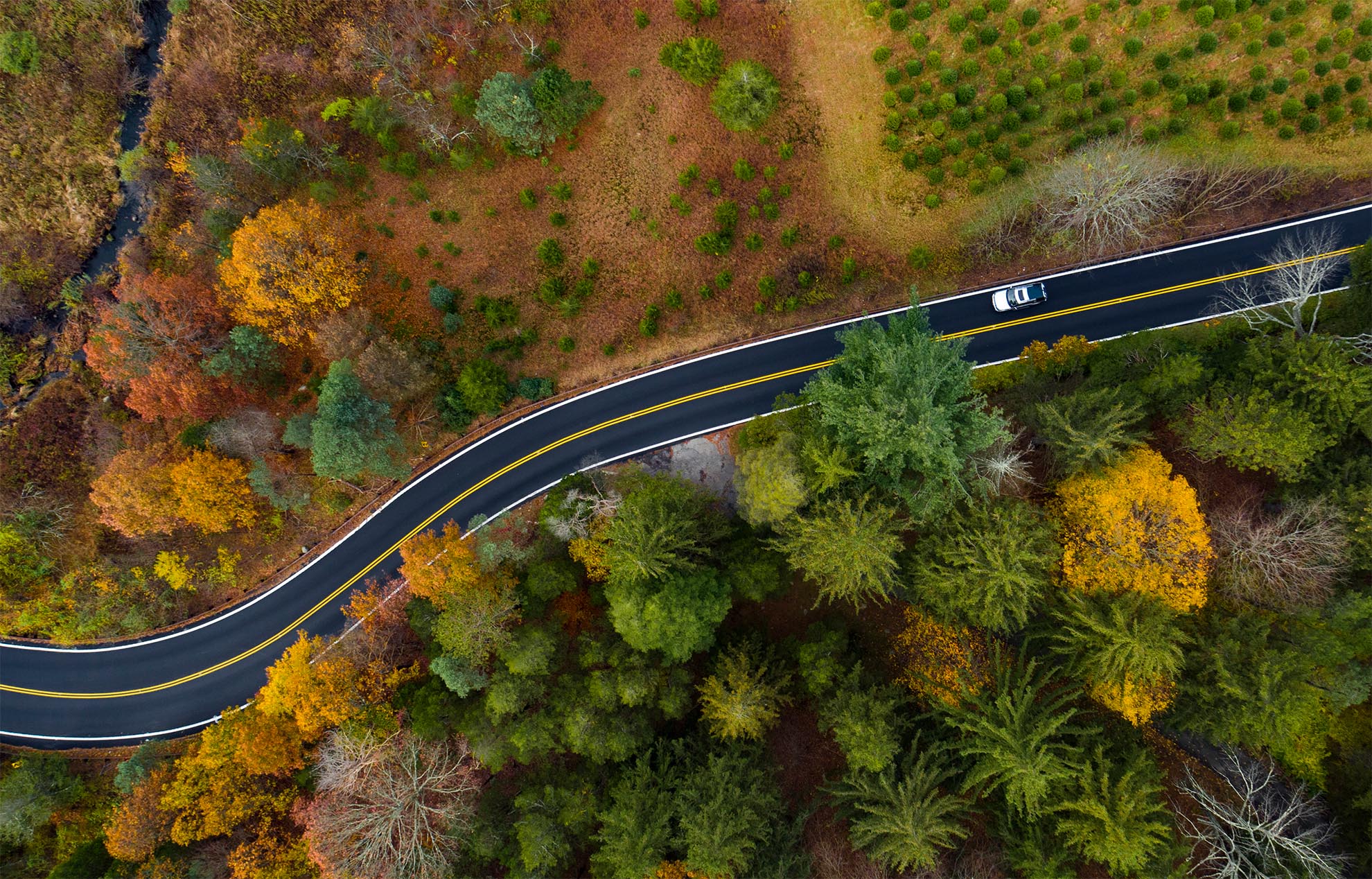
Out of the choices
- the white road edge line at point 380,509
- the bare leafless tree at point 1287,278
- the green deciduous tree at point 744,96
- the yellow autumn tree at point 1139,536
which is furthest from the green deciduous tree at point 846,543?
the bare leafless tree at point 1287,278

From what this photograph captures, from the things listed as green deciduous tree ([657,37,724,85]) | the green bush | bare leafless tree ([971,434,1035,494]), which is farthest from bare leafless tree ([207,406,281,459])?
bare leafless tree ([971,434,1035,494])

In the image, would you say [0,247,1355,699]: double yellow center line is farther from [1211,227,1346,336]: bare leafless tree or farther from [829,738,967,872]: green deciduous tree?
[1211,227,1346,336]: bare leafless tree

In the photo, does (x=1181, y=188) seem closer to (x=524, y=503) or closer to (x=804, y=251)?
(x=804, y=251)

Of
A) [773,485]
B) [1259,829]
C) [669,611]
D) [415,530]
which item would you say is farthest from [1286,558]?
[415,530]

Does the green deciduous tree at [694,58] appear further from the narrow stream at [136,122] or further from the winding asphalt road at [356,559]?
the narrow stream at [136,122]

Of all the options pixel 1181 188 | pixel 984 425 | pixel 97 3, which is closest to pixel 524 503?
pixel 984 425
